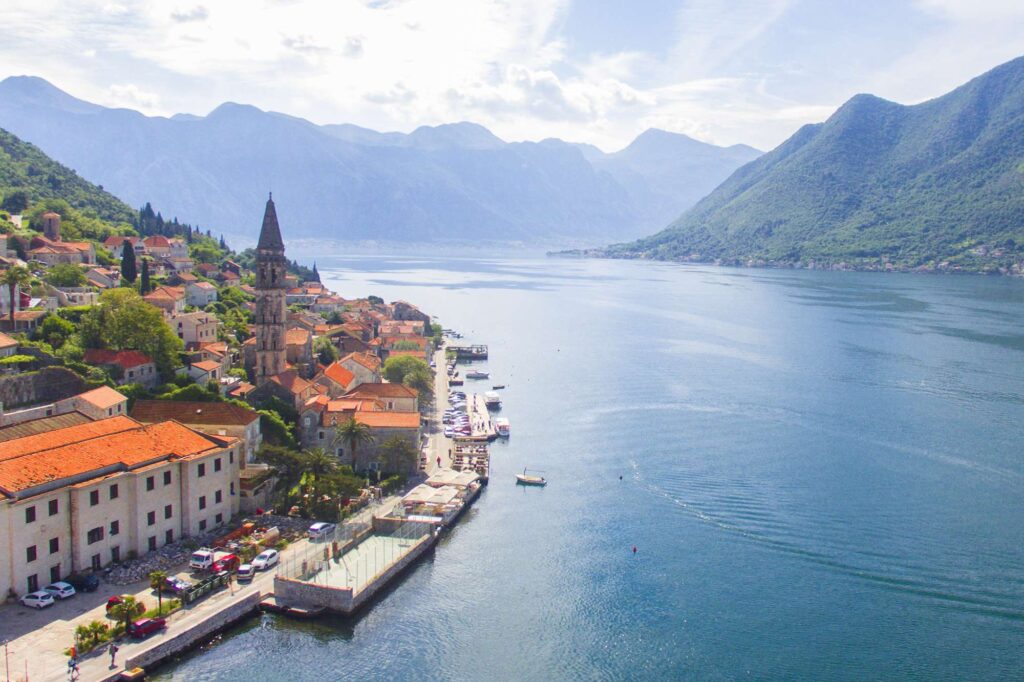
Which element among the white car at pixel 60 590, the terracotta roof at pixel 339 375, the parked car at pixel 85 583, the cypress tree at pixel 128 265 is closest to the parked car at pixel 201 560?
the parked car at pixel 85 583

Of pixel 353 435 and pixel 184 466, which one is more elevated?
pixel 184 466

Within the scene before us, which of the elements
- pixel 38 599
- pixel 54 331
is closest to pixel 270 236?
pixel 54 331

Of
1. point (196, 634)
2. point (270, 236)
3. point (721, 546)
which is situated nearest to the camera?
point (196, 634)

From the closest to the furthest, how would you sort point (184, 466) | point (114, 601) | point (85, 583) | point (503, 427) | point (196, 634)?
point (114, 601) < point (196, 634) < point (85, 583) < point (184, 466) < point (503, 427)

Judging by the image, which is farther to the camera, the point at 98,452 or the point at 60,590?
the point at 98,452

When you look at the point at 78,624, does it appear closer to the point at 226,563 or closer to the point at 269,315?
the point at 226,563

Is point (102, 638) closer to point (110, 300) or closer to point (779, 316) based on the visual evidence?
point (110, 300)

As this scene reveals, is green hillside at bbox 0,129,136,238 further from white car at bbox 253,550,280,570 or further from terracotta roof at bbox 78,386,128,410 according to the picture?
white car at bbox 253,550,280,570
